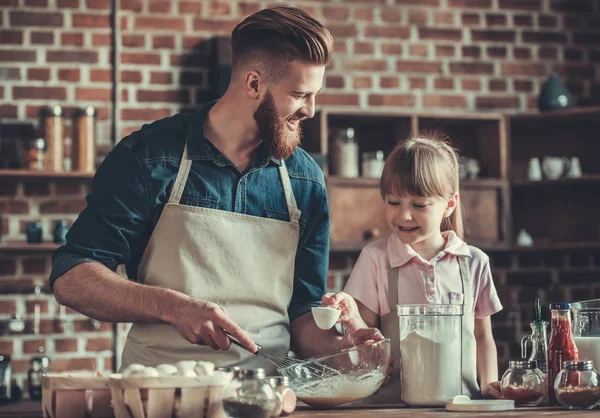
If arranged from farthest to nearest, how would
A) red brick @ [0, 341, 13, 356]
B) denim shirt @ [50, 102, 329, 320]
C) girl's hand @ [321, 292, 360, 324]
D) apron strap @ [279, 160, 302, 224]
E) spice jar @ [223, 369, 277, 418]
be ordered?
red brick @ [0, 341, 13, 356] → apron strap @ [279, 160, 302, 224] → denim shirt @ [50, 102, 329, 320] → girl's hand @ [321, 292, 360, 324] → spice jar @ [223, 369, 277, 418]

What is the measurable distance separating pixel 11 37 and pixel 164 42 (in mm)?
651

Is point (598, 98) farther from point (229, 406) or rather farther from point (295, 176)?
point (229, 406)

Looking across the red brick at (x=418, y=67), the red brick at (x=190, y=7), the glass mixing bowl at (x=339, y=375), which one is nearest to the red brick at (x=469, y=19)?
the red brick at (x=418, y=67)

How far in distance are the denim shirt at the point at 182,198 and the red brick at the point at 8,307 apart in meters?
1.90

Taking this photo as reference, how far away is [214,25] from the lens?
4242mm

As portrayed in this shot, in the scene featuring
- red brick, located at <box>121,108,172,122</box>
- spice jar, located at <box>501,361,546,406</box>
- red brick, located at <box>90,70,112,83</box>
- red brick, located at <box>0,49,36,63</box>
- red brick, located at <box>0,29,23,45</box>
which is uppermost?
red brick, located at <box>0,29,23,45</box>

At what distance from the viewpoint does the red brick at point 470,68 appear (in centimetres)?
448

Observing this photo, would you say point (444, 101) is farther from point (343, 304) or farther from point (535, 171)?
point (343, 304)

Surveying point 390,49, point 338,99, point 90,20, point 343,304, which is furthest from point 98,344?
point 343,304

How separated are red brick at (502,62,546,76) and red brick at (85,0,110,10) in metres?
1.88

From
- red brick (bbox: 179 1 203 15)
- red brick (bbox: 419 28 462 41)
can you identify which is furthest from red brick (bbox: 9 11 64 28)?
red brick (bbox: 419 28 462 41)

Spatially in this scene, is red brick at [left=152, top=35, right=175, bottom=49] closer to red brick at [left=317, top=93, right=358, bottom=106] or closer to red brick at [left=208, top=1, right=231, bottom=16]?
red brick at [left=208, top=1, right=231, bottom=16]

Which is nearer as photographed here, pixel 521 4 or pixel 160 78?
pixel 160 78

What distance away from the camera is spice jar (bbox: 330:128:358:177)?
4.10 metres
